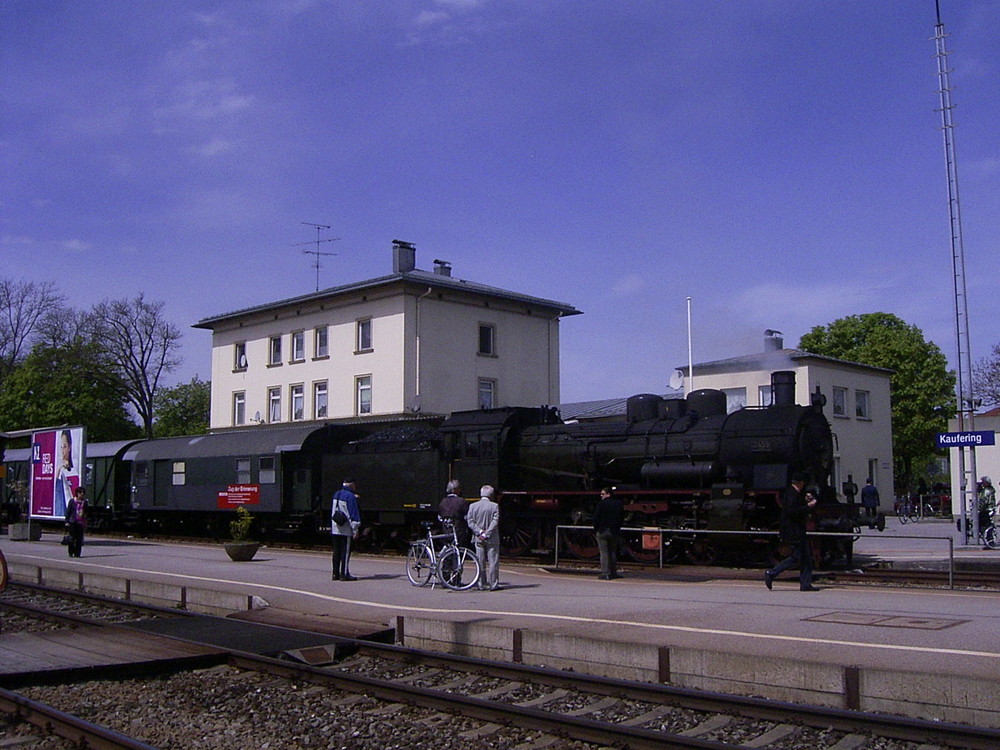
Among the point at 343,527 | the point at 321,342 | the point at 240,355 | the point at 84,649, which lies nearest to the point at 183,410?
the point at 240,355

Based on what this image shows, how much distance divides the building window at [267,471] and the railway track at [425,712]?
17.0 m

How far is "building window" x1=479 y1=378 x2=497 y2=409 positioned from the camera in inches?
1706

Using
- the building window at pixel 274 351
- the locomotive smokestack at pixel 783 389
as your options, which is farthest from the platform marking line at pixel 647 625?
the building window at pixel 274 351

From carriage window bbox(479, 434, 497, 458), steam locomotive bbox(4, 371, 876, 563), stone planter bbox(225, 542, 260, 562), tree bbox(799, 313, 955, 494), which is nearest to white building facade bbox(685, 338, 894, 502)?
tree bbox(799, 313, 955, 494)

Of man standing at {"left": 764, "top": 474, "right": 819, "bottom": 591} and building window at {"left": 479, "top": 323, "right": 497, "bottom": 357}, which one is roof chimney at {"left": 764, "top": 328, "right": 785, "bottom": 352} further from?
man standing at {"left": 764, "top": 474, "right": 819, "bottom": 591}

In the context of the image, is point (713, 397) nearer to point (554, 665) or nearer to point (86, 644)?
point (554, 665)

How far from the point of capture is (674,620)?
34.5 ft

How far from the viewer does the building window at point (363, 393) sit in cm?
4184

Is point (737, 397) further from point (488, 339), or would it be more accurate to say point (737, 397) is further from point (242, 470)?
point (242, 470)

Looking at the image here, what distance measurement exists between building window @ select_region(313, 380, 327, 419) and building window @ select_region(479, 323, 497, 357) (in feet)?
24.5

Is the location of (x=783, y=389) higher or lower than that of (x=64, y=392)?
lower

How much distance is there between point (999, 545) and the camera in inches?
858

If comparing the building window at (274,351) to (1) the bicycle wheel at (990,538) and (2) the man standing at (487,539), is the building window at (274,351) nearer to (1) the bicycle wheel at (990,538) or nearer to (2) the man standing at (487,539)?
(1) the bicycle wheel at (990,538)

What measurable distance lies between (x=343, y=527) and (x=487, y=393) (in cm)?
2826
